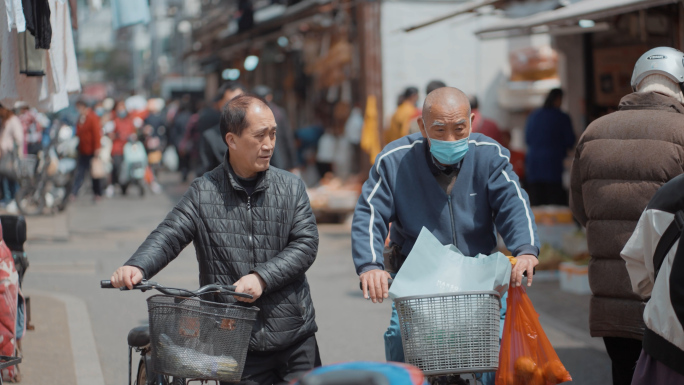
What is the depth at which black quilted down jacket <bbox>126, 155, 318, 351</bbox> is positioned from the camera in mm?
4094

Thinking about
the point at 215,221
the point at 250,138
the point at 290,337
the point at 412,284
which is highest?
the point at 250,138

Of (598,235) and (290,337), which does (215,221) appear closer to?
(290,337)

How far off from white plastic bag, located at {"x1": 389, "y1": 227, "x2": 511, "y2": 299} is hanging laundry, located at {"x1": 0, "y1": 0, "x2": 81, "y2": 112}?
14.7 ft

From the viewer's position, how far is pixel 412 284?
3.82 metres

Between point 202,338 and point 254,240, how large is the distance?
638 millimetres

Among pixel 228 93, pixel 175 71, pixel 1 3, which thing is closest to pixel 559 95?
pixel 228 93

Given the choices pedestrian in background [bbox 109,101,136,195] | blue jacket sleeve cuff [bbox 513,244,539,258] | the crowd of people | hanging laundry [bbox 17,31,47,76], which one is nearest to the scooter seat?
blue jacket sleeve cuff [bbox 513,244,539,258]

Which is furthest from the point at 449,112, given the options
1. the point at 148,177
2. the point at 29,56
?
the point at 148,177

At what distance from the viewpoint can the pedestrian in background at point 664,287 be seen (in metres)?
3.36

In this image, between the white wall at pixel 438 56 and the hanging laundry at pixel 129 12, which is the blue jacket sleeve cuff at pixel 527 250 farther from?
the white wall at pixel 438 56

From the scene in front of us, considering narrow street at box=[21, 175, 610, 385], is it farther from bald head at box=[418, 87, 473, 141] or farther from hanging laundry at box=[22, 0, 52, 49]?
bald head at box=[418, 87, 473, 141]

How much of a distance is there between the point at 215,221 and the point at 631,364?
2.46 metres

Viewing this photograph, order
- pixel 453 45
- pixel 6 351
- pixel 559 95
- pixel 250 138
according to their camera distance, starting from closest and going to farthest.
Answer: pixel 250 138 → pixel 6 351 → pixel 559 95 → pixel 453 45

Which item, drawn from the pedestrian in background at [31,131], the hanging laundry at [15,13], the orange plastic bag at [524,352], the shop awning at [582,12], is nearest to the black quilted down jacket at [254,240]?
the orange plastic bag at [524,352]
